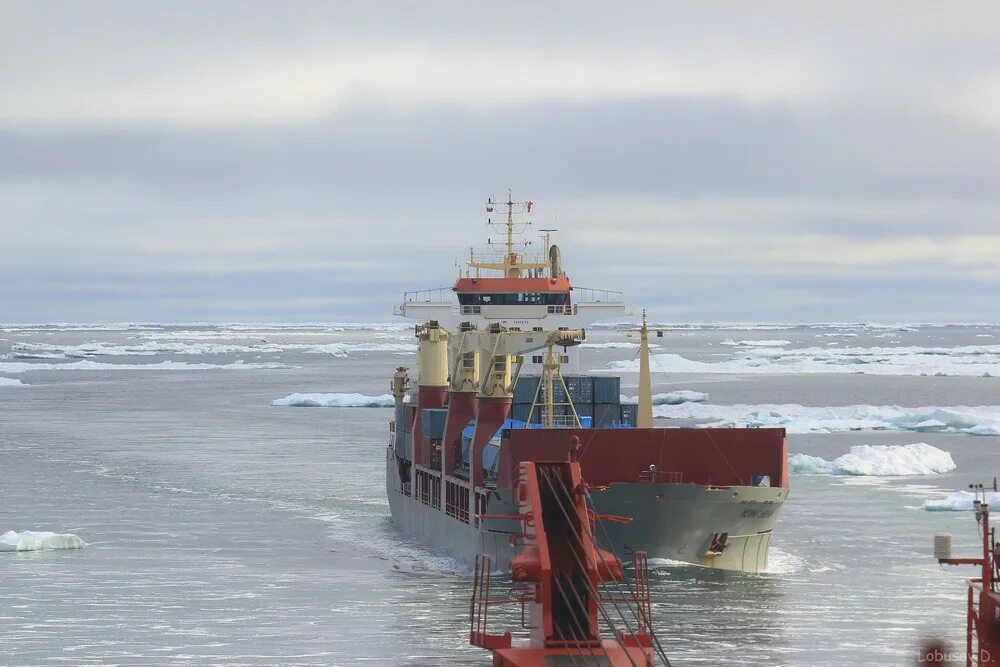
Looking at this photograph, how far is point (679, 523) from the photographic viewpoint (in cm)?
2886

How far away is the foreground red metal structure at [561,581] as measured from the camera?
50.1ft

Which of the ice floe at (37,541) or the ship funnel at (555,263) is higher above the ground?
the ship funnel at (555,263)

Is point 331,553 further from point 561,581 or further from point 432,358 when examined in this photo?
point 561,581

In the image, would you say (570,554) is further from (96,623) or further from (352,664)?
(96,623)

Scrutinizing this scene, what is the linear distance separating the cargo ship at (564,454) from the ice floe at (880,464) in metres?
14.7

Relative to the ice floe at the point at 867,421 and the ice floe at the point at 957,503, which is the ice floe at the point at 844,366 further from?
the ice floe at the point at 957,503

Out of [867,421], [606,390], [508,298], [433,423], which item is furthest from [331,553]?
[867,421]

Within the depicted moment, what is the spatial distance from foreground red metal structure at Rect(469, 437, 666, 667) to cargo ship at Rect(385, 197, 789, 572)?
8119 mm

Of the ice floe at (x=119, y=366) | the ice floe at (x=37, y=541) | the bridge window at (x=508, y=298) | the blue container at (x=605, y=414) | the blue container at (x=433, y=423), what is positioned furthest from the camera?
the ice floe at (x=119, y=366)

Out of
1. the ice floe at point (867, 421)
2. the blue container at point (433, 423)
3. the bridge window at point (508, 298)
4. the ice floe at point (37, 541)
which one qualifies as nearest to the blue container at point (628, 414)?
the blue container at point (433, 423)

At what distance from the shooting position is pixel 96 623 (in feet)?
86.3

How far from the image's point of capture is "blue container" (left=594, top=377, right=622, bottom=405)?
33438 mm

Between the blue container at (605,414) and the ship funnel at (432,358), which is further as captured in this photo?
the ship funnel at (432,358)

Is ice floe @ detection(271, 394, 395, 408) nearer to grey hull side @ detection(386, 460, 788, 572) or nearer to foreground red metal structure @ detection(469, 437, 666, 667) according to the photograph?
grey hull side @ detection(386, 460, 788, 572)
